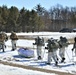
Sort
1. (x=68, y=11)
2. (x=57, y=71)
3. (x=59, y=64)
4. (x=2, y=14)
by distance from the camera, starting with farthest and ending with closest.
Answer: (x=68, y=11) → (x=2, y=14) → (x=59, y=64) → (x=57, y=71)

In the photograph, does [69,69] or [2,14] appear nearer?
[69,69]

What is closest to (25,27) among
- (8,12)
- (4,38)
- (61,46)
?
(8,12)

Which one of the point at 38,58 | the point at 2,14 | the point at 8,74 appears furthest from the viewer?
the point at 2,14

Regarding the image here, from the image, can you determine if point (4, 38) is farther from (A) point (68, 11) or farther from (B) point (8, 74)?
(A) point (68, 11)

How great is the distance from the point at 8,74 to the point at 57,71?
3.17 meters

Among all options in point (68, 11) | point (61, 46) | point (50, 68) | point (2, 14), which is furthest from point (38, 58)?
point (68, 11)

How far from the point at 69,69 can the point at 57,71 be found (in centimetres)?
97

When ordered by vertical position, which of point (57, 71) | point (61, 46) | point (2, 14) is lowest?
point (57, 71)

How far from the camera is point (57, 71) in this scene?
1641cm

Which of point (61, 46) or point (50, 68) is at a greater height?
point (61, 46)

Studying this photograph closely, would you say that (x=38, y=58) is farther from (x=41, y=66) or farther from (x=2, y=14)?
(x=2, y=14)

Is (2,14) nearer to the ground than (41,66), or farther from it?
farther from it

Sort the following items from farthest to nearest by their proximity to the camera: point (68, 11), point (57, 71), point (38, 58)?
point (68, 11) < point (38, 58) < point (57, 71)

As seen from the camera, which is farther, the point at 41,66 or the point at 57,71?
the point at 41,66
